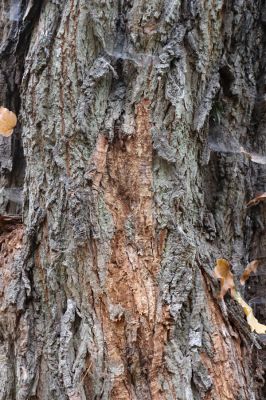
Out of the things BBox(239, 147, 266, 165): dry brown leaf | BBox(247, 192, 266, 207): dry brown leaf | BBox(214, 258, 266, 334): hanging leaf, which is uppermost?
BBox(239, 147, 266, 165): dry brown leaf

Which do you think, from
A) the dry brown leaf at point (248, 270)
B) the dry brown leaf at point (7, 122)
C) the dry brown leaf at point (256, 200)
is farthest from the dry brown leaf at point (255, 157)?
the dry brown leaf at point (7, 122)

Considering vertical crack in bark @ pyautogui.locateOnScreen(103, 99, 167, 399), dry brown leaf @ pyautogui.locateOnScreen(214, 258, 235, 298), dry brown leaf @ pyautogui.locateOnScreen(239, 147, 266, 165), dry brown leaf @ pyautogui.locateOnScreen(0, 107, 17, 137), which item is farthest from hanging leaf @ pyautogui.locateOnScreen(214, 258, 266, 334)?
dry brown leaf @ pyautogui.locateOnScreen(0, 107, 17, 137)

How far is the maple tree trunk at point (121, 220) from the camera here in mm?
1332

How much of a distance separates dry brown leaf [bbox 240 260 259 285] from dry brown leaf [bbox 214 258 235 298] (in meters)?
0.09

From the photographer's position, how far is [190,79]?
4.79ft

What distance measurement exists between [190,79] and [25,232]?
65cm

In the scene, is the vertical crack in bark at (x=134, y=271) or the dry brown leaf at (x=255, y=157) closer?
the vertical crack in bark at (x=134, y=271)

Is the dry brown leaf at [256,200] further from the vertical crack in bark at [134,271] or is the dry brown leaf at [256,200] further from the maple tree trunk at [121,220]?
the vertical crack in bark at [134,271]

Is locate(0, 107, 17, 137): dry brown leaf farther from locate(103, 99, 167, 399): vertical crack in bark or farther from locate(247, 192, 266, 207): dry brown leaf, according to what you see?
locate(247, 192, 266, 207): dry brown leaf

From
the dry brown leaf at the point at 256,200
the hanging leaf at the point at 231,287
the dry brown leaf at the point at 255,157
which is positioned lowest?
the hanging leaf at the point at 231,287

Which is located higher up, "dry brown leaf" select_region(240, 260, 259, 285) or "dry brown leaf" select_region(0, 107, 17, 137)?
"dry brown leaf" select_region(0, 107, 17, 137)

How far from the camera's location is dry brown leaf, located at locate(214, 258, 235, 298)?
4.72 ft

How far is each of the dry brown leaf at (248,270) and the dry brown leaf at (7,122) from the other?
2.80 ft

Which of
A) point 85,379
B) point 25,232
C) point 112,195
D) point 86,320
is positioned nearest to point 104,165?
point 112,195
